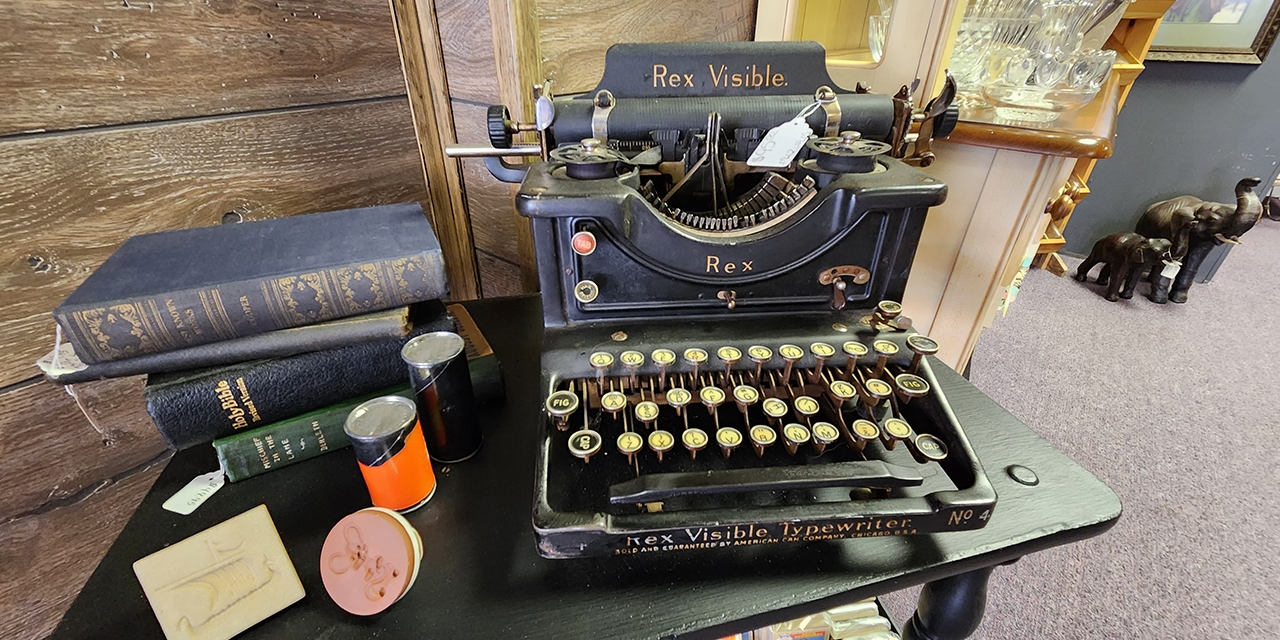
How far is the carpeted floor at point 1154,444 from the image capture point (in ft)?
4.97

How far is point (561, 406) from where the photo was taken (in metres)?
0.73

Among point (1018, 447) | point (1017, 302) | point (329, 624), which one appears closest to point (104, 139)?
point (329, 624)

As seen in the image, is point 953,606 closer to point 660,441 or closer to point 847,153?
point 660,441

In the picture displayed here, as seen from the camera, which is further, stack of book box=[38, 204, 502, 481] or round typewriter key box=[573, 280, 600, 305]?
round typewriter key box=[573, 280, 600, 305]

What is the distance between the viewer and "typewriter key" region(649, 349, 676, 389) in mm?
792

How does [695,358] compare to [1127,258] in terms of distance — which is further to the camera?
[1127,258]

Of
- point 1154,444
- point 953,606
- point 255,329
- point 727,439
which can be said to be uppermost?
point 255,329

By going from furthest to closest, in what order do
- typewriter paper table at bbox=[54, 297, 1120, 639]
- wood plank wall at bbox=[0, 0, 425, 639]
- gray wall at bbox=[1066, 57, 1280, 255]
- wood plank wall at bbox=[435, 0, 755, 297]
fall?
gray wall at bbox=[1066, 57, 1280, 255] → wood plank wall at bbox=[435, 0, 755, 297] → wood plank wall at bbox=[0, 0, 425, 639] → typewriter paper table at bbox=[54, 297, 1120, 639]

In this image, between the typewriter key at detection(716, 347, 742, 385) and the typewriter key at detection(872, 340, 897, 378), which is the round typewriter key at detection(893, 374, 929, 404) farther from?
the typewriter key at detection(716, 347, 742, 385)

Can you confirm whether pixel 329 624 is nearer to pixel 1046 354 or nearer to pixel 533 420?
pixel 533 420

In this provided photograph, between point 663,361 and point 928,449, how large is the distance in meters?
0.36

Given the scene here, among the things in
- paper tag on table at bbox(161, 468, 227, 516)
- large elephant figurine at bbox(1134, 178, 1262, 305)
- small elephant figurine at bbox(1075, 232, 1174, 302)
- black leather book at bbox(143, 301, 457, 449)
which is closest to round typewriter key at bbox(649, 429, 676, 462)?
black leather book at bbox(143, 301, 457, 449)

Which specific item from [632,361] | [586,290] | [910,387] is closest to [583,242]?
[586,290]

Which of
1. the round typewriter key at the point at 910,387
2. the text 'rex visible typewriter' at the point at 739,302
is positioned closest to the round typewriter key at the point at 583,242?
the text 'rex visible typewriter' at the point at 739,302
